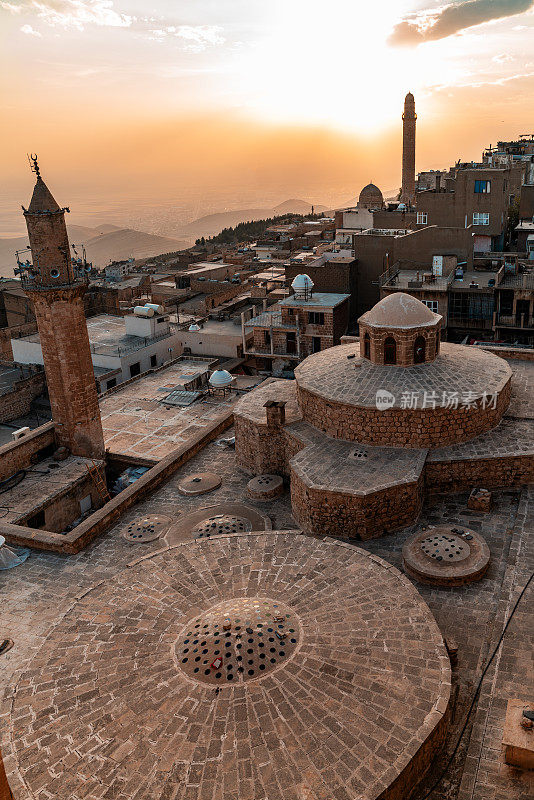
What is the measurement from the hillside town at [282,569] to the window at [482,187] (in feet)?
35.1

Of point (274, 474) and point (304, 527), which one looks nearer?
point (304, 527)

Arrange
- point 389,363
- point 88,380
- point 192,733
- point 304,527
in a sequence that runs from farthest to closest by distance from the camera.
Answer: point 88,380 < point 389,363 < point 304,527 < point 192,733

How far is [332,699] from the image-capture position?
9086 mm

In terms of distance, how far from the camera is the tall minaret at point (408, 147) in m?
68.1

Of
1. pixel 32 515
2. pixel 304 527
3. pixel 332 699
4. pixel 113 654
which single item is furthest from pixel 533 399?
pixel 32 515

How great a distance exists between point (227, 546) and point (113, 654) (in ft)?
13.0

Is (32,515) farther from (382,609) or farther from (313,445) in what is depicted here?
(382,609)

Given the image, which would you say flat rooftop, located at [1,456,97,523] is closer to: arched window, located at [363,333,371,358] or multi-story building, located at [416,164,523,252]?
arched window, located at [363,333,371,358]

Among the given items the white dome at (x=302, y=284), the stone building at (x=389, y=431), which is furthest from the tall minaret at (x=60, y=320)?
the white dome at (x=302, y=284)

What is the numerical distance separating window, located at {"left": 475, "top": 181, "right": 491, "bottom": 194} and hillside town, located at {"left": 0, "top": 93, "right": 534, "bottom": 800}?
35.1 ft

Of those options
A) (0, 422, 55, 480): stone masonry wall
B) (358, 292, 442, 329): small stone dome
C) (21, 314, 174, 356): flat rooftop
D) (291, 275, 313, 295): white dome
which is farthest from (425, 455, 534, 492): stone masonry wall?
(21, 314, 174, 356): flat rooftop

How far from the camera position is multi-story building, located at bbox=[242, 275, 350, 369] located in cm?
3856

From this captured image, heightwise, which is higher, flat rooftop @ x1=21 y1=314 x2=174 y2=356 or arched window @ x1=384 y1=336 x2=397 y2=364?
arched window @ x1=384 y1=336 x2=397 y2=364

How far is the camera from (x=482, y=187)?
43.0 m
